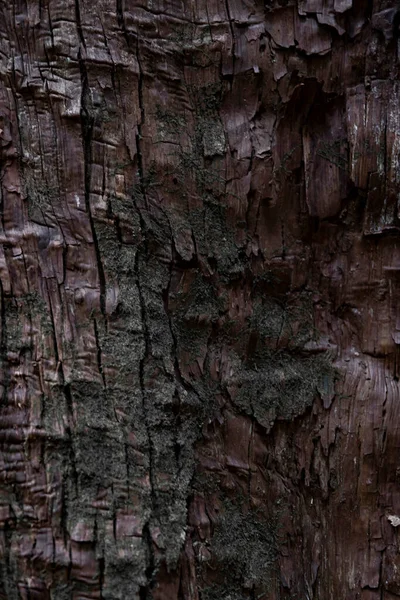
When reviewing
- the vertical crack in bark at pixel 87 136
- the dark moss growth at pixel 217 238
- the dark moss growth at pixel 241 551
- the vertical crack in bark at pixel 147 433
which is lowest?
the dark moss growth at pixel 241 551

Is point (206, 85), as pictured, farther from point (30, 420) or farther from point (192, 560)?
point (192, 560)

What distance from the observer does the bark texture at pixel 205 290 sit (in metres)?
1.23

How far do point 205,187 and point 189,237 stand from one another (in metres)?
0.13

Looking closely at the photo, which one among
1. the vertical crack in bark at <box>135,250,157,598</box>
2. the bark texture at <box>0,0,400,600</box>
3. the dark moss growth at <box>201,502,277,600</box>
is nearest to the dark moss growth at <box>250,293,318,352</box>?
the bark texture at <box>0,0,400,600</box>

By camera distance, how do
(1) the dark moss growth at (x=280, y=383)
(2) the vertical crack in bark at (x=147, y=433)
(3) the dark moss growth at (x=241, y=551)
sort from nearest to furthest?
(2) the vertical crack in bark at (x=147, y=433)
(3) the dark moss growth at (x=241, y=551)
(1) the dark moss growth at (x=280, y=383)

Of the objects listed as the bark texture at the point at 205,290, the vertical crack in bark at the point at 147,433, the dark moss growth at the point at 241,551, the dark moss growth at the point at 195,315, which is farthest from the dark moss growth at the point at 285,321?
the dark moss growth at the point at 241,551

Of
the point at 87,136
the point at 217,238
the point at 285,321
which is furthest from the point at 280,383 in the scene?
the point at 87,136

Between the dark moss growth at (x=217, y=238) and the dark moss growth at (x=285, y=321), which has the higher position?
the dark moss growth at (x=217, y=238)

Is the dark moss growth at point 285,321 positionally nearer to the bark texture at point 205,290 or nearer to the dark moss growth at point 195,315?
the bark texture at point 205,290

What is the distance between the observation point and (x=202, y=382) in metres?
1.38

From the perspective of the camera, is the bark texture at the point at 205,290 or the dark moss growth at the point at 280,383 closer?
the bark texture at the point at 205,290

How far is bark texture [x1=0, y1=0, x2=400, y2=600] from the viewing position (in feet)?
4.04

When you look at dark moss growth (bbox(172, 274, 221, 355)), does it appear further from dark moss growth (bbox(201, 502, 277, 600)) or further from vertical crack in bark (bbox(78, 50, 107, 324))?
dark moss growth (bbox(201, 502, 277, 600))

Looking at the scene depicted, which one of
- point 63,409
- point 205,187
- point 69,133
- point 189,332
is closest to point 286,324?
point 189,332
